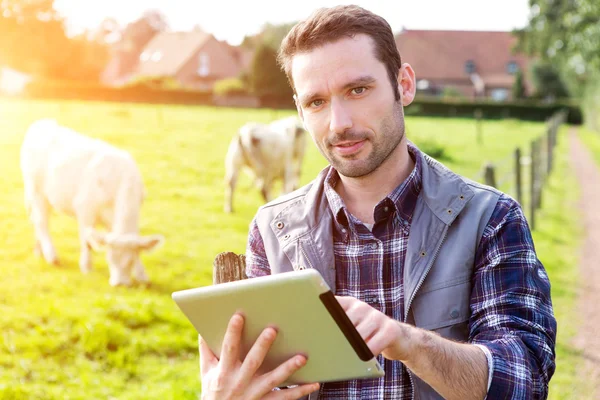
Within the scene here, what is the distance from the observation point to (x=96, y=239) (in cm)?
842

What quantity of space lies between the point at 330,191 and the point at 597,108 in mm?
39903

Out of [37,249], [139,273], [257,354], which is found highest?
[257,354]

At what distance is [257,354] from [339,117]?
2.49 feet

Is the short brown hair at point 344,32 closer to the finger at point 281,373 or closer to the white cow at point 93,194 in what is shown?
the finger at point 281,373

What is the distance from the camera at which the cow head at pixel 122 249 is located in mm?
8383

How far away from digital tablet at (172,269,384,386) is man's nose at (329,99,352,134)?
0.64 m

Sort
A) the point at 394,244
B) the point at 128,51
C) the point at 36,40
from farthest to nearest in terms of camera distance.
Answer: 1. the point at 128,51
2. the point at 36,40
3. the point at 394,244

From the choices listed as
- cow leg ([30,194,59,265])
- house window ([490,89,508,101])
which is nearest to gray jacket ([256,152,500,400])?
cow leg ([30,194,59,265])

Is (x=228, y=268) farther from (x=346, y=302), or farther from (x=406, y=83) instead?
(x=406, y=83)

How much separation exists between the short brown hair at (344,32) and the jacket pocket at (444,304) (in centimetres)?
62

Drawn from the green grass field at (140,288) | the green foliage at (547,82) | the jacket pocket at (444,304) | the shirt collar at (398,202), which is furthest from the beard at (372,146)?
the green foliage at (547,82)

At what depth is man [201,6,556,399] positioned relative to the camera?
1.82 metres

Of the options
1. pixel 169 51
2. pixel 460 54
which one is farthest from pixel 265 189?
pixel 460 54

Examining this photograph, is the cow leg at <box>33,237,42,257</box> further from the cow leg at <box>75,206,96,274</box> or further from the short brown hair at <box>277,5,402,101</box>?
the short brown hair at <box>277,5,402,101</box>
